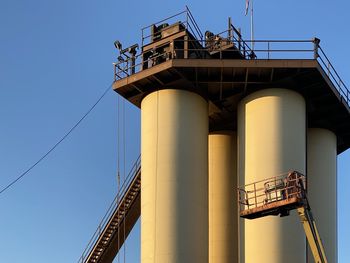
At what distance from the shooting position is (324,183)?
165ft

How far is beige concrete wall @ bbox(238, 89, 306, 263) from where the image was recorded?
143 ft

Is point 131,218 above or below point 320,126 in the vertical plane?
below

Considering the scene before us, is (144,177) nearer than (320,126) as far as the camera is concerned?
Yes

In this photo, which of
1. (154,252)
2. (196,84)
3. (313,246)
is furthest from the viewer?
(196,84)

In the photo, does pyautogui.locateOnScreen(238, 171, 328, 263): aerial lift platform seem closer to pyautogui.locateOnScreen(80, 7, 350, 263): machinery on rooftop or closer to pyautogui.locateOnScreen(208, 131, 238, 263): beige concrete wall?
pyautogui.locateOnScreen(80, 7, 350, 263): machinery on rooftop

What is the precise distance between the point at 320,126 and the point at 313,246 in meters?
16.6

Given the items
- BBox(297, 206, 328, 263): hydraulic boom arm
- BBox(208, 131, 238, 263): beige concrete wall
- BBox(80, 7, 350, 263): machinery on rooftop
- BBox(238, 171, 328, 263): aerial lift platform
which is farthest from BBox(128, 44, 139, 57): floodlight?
BBox(297, 206, 328, 263): hydraulic boom arm

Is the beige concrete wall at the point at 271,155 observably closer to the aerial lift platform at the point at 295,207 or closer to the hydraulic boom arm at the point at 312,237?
the aerial lift platform at the point at 295,207

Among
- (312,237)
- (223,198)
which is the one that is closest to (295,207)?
(312,237)

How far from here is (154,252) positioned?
43.8 meters

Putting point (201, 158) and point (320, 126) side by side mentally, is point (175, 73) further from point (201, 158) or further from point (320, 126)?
point (320, 126)

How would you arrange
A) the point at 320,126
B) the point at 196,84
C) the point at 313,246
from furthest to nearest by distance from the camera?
the point at 320,126, the point at 196,84, the point at 313,246

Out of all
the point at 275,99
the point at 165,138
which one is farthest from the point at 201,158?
the point at 275,99

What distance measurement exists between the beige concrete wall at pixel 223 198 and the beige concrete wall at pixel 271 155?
205 inches
